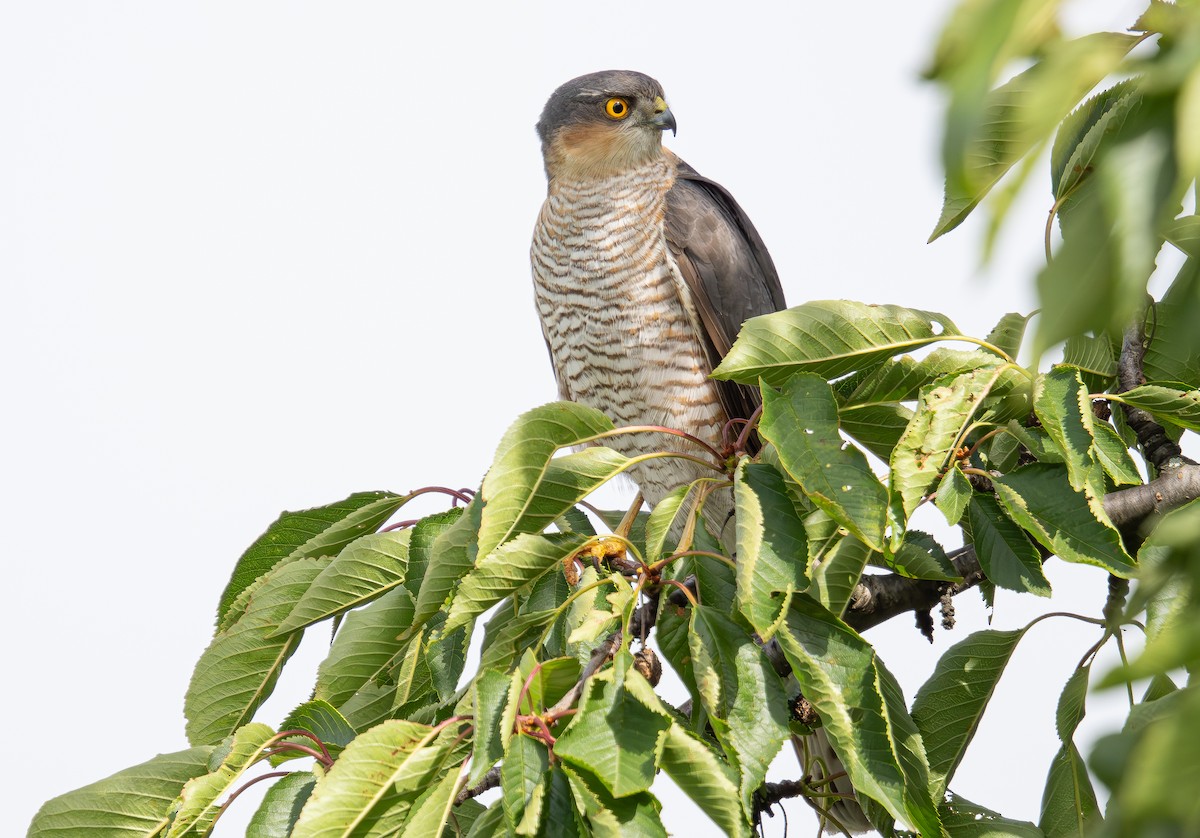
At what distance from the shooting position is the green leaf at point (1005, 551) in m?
2.08

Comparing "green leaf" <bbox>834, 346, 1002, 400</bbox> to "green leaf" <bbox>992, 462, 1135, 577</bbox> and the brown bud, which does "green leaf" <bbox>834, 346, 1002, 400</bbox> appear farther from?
the brown bud

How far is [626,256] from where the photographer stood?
433 cm

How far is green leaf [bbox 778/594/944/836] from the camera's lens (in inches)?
70.2

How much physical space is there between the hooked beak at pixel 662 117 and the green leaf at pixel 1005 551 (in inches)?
118

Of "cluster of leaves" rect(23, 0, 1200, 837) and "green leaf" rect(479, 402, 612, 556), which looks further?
"green leaf" rect(479, 402, 612, 556)

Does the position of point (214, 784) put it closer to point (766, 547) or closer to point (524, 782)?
point (524, 782)

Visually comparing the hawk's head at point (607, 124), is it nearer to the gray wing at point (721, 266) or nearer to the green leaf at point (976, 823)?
the gray wing at point (721, 266)

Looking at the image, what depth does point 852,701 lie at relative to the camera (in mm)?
1838

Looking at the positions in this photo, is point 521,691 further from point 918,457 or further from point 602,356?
point 602,356

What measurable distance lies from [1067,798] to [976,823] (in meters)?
0.24

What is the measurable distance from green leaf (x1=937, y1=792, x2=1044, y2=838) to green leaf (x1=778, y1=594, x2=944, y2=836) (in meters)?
0.28

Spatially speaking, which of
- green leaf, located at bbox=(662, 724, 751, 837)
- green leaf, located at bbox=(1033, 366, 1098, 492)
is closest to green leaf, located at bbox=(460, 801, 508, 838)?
green leaf, located at bbox=(662, 724, 751, 837)

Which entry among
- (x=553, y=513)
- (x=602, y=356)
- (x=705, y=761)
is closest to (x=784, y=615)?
(x=705, y=761)

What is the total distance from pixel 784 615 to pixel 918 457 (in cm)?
38
